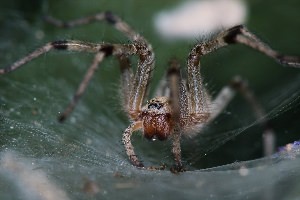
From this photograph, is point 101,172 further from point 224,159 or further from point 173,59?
point 224,159

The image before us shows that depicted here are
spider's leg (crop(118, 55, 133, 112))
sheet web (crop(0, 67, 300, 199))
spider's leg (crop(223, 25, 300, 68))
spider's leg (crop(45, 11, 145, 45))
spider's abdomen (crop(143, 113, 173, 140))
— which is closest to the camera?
sheet web (crop(0, 67, 300, 199))

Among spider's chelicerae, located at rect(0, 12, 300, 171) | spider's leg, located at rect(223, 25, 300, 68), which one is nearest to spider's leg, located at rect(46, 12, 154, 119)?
spider's chelicerae, located at rect(0, 12, 300, 171)

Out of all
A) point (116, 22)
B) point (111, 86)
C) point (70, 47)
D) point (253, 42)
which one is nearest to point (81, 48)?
point (70, 47)

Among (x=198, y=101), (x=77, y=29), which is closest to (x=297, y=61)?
(x=198, y=101)

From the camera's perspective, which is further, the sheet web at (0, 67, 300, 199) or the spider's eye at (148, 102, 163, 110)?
the spider's eye at (148, 102, 163, 110)

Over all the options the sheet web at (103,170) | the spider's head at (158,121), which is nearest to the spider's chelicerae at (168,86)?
the spider's head at (158,121)

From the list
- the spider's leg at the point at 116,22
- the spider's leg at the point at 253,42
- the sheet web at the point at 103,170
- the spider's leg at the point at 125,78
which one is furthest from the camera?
the spider's leg at the point at 116,22

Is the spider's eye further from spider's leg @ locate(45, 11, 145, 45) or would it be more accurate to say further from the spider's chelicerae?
spider's leg @ locate(45, 11, 145, 45)

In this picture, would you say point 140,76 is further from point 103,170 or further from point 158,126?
point 103,170

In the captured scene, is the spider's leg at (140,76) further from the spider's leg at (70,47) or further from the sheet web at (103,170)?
the sheet web at (103,170)
